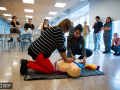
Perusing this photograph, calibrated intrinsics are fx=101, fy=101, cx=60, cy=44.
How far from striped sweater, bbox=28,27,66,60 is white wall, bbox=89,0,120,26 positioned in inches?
138

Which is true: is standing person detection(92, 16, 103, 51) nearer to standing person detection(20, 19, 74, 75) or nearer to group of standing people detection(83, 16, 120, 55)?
group of standing people detection(83, 16, 120, 55)

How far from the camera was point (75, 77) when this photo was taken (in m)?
1.32

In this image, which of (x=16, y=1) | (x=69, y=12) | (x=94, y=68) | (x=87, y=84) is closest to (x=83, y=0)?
(x=69, y=12)

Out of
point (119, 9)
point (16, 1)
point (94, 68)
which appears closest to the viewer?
point (94, 68)

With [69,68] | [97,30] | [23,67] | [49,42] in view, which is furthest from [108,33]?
[23,67]

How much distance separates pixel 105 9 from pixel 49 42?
166 inches

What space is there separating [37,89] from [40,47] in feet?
1.85

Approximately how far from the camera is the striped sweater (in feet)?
4.41

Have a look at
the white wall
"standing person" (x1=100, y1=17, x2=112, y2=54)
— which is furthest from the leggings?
the white wall

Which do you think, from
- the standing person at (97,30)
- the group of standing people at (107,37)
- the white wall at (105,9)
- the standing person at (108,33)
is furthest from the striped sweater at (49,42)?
the standing person at (97,30)

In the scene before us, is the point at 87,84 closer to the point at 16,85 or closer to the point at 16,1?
the point at 16,85

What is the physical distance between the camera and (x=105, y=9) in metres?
4.59

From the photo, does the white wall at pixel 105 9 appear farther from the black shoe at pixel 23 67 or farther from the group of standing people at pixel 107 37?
the black shoe at pixel 23 67

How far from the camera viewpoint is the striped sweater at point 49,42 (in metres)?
1.34
